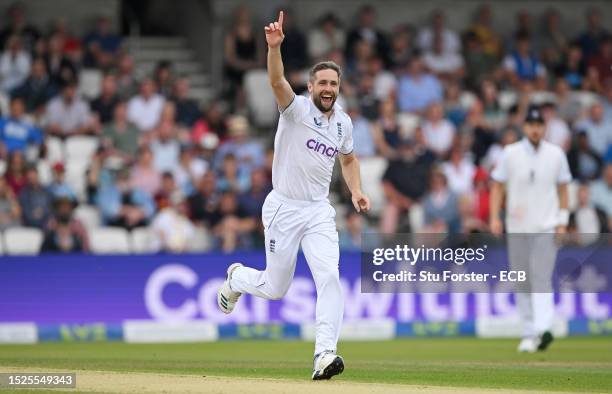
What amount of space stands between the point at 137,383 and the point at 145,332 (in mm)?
6574

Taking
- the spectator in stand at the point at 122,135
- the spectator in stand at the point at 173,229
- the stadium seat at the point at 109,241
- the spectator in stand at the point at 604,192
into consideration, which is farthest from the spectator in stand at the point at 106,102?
the spectator in stand at the point at 604,192

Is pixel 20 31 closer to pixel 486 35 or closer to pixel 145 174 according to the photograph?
pixel 145 174

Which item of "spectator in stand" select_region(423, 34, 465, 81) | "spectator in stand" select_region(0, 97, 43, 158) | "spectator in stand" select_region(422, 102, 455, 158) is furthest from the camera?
"spectator in stand" select_region(423, 34, 465, 81)

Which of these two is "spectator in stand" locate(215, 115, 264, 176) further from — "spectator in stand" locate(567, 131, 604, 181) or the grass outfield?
"spectator in stand" locate(567, 131, 604, 181)

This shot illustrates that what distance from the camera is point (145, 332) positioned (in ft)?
52.4

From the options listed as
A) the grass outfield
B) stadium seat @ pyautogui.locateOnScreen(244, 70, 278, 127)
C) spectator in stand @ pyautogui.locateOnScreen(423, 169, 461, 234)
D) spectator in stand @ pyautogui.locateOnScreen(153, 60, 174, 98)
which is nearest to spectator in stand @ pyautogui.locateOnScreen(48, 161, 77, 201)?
the grass outfield

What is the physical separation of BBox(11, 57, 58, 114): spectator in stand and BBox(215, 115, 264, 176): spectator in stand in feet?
8.14

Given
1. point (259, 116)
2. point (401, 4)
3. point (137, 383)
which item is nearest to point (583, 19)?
point (401, 4)

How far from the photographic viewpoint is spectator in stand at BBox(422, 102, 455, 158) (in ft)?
65.7

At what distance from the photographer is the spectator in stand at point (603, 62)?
22453 mm

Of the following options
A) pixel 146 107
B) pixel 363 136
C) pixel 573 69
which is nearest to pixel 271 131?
pixel 363 136

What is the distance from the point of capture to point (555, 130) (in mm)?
20594

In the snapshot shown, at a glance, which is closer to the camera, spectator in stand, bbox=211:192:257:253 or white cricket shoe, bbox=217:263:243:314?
white cricket shoe, bbox=217:263:243:314

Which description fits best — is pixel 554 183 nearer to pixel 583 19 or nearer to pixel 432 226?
pixel 432 226
